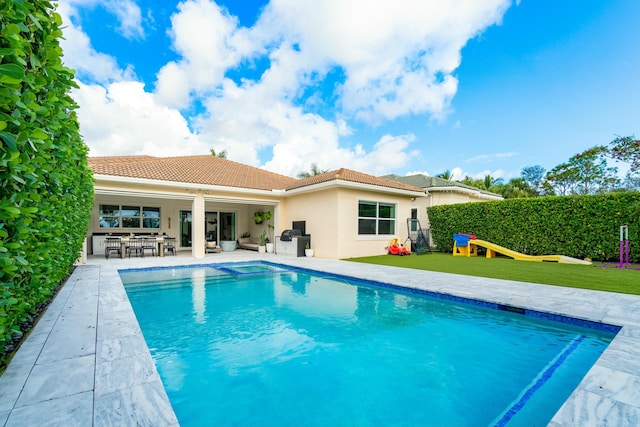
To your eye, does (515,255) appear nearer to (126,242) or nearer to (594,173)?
(126,242)

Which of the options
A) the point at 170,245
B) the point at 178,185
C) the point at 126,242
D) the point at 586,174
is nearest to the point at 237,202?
the point at 178,185

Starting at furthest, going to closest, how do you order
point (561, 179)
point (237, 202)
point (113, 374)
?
1. point (561, 179)
2. point (237, 202)
3. point (113, 374)

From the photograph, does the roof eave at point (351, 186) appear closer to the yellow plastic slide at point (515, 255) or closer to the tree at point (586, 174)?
the yellow plastic slide at point (515, 255)

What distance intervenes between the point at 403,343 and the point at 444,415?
166 cm

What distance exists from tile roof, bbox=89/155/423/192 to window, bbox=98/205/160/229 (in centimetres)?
257

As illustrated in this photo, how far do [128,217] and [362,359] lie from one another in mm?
16914

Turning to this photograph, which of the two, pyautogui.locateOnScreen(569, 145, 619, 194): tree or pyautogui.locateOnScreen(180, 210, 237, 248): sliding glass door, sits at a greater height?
pyautogui.locateOnScreen(569, 145, 619, 194): tree

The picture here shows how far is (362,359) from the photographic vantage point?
3947mm

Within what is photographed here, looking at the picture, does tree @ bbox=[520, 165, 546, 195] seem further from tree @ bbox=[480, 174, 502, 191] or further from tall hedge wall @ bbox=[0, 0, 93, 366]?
tall hedge wall @ bbox=[0, 0, 93, 366]

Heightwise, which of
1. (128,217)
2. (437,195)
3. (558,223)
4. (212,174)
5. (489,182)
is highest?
(489,182)

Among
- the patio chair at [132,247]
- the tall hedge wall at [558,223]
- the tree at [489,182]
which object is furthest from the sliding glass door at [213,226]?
the tree at [489,182]

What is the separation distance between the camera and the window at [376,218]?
14.2m

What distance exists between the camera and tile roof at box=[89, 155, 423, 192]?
12.6 metres

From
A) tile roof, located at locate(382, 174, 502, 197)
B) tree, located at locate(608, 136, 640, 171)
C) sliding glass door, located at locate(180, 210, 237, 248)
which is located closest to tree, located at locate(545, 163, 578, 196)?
tile roof, located at locate(382, 174, 502, 197)
